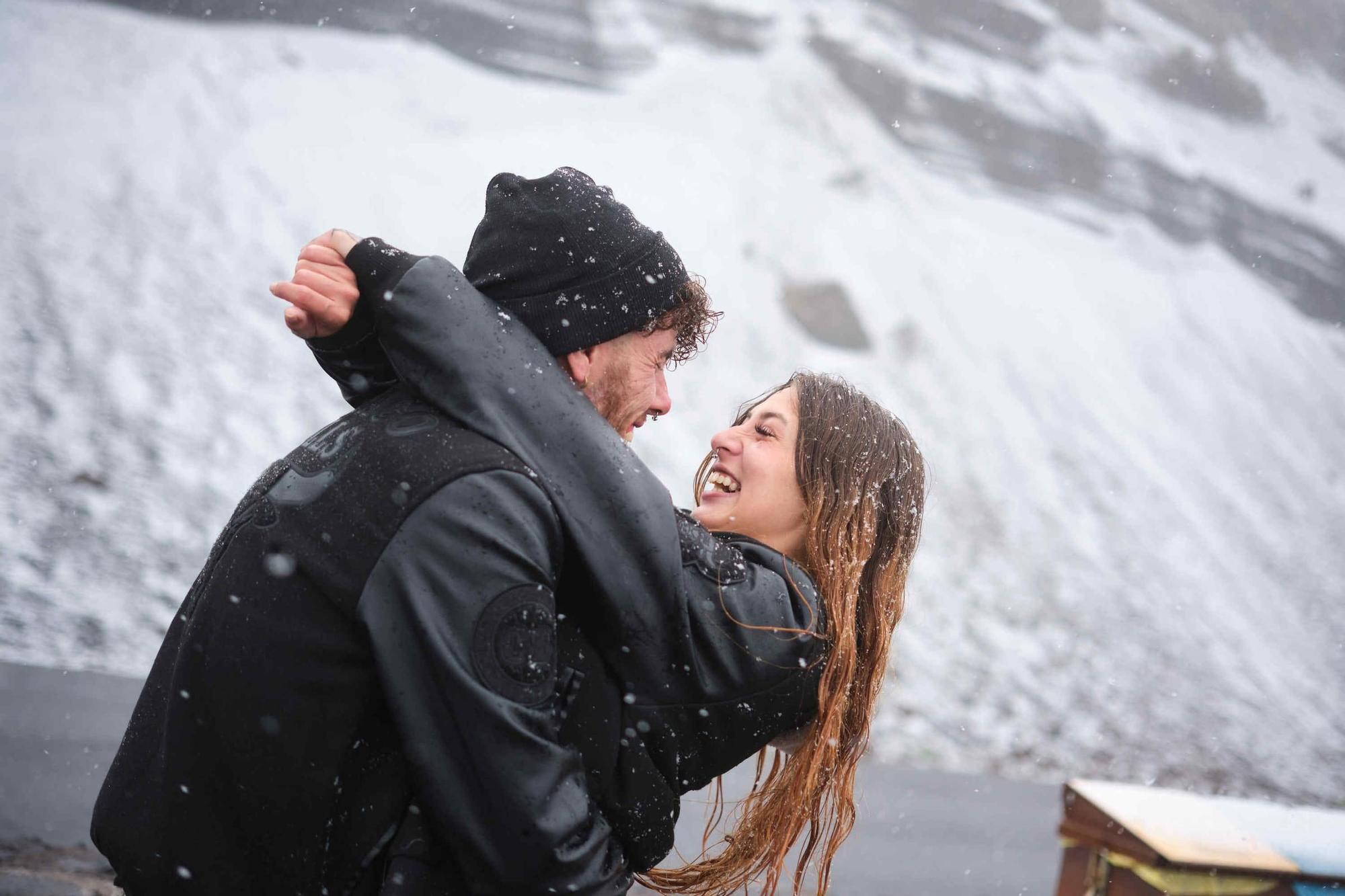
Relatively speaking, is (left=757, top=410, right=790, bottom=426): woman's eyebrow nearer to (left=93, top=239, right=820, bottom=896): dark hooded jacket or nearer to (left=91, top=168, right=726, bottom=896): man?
(left=93, top=239, right=820, bottom=896): dark hooded jacket

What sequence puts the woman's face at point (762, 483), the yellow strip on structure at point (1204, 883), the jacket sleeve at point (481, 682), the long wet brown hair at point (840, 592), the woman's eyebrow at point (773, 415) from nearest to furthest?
the jacket sleeve at point (481, 682)
the long wet brown hair at point (840, 592)
the woman's face at point (762, 483)
the woman's eyebrow at point (773, 415)
the yellow strip on structure at point (1204, 883)

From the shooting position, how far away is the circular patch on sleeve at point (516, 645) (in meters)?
1.15

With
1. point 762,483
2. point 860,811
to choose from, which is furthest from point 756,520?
point 860,811

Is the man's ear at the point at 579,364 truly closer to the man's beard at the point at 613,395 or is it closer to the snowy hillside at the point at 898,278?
the man's beard at the point at 613,395

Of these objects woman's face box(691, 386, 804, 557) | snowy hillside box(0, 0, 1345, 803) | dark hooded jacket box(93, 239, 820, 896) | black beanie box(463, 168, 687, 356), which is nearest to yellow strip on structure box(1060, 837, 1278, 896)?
woman's face box(691, 386, 804, 557)

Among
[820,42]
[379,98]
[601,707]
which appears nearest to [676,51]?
[820,42]

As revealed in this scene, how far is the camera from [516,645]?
3.84 ft

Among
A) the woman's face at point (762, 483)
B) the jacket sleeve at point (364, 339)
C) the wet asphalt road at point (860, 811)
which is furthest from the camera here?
the wet asphalt road at point (860, 811)

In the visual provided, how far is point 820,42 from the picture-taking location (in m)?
10.9

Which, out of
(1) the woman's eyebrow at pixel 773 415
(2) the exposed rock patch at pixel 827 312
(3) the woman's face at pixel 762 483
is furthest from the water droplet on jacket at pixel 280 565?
(2) the exposed rock patch at pixel 827 312

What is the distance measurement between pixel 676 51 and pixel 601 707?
10162 mm

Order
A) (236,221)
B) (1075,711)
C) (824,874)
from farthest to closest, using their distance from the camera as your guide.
→ (236,221)
(1075,711)
(824,874)

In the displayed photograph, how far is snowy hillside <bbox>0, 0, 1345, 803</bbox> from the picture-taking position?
619 cm

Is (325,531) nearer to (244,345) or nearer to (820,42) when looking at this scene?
(244,345)
